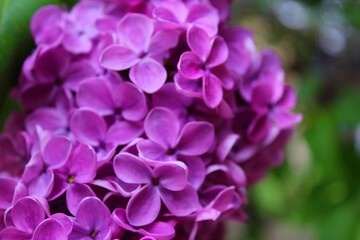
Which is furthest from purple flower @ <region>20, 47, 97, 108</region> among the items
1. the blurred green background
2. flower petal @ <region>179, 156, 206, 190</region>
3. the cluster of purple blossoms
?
the blurred green background

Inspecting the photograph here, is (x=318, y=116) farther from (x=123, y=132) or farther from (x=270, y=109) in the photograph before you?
(x=123, y=132)

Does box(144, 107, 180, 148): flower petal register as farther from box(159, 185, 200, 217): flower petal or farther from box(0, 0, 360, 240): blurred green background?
box(0, 0, 360, 240): blurred green background

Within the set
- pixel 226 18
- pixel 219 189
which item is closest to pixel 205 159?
pixel 219 189

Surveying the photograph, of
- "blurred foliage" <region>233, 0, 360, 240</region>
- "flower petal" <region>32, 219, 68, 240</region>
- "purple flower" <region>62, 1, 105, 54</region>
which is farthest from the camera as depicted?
"blurred foliage" <region>233, 0, 360, 240</region>

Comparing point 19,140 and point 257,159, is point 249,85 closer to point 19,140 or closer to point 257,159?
point 257,159

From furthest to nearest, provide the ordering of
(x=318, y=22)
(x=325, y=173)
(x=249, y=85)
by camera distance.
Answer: (x=318, y=22)
(x=325, y=173)
(x=249, y=85)

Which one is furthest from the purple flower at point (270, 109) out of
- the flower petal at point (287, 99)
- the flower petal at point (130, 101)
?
the flower petal at point (130, 101)
